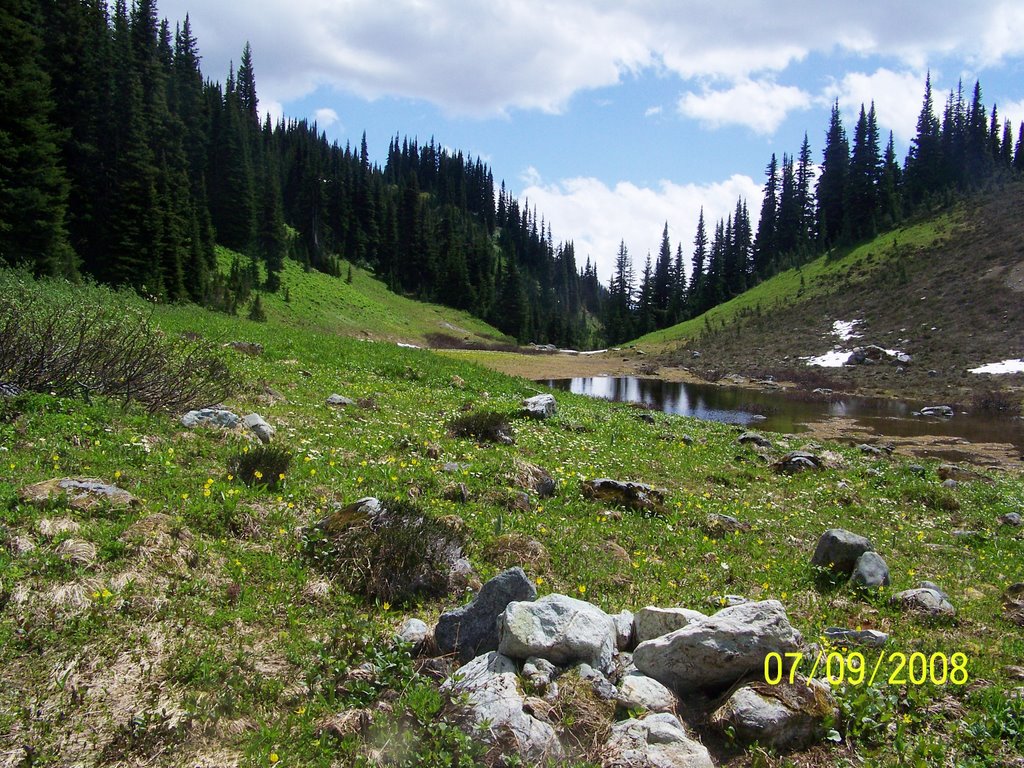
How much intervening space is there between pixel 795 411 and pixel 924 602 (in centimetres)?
3035

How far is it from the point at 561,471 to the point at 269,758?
343 inches

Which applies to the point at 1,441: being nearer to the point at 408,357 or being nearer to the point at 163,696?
the point at 163,696

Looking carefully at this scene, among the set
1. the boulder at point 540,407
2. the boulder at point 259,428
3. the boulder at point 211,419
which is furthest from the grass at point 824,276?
the boulder at point 211,419

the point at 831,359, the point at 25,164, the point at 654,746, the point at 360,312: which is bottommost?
the point at 654,746

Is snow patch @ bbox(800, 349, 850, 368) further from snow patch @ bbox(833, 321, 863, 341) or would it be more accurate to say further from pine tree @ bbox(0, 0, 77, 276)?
pine tree @ bbox(0, 0, 77, 276)

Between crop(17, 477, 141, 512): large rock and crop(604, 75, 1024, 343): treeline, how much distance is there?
97793mm

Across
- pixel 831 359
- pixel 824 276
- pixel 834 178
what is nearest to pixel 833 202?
pixel 834 178

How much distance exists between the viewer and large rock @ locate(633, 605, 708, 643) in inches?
221

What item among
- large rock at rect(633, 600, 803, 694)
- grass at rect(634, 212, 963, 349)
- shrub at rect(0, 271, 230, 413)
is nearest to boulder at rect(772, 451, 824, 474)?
large rock at rect(633, 600, 803, 694)

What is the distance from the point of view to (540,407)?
18.8 meters

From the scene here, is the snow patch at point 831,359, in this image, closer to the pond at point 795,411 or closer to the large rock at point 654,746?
the pond at point 795,411

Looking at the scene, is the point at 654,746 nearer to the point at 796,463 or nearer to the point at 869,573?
the point at 869,573

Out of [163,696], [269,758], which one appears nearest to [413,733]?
[269,758]

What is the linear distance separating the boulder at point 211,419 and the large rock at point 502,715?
750 cm
